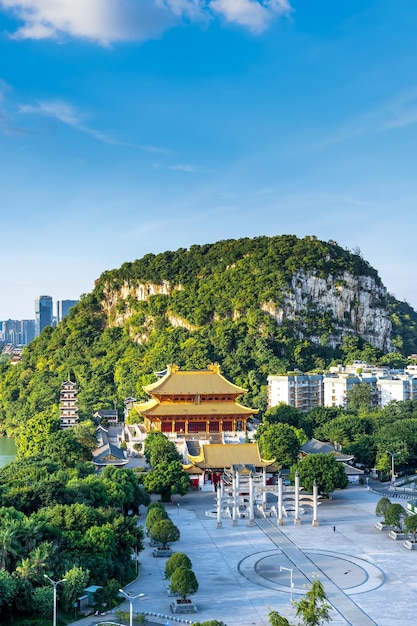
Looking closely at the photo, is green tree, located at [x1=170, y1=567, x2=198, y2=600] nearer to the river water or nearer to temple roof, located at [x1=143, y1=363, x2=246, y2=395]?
temple roof, located at [x1=143, y1=363, x2=246, y2=395]

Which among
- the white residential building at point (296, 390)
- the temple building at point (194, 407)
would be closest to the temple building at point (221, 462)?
the temple building at point (194, 407)

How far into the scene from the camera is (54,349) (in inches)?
4055

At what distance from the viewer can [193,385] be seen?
58062 millimetres

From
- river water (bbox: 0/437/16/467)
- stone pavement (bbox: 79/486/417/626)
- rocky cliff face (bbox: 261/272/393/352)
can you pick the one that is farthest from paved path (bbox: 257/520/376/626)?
rocky cliff face (bbox: 261/272/393/352)

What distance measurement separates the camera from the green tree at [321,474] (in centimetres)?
4216

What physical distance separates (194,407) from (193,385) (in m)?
1.91

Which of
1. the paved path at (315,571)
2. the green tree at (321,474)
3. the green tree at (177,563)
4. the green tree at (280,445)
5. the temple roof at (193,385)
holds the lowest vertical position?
the paved path at (315,571)

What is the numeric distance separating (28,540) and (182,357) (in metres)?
59.9

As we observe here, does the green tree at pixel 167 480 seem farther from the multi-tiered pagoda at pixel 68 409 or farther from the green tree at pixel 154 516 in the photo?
the multi-tiered pagoda at pixel 68 409

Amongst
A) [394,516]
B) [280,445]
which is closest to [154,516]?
[394,516]

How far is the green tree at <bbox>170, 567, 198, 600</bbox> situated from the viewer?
26500 millimetres

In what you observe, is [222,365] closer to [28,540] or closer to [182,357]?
[182,357]

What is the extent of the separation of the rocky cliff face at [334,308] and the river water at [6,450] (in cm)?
3085

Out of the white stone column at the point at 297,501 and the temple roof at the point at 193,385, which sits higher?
the temple roof at the point at 193,385
